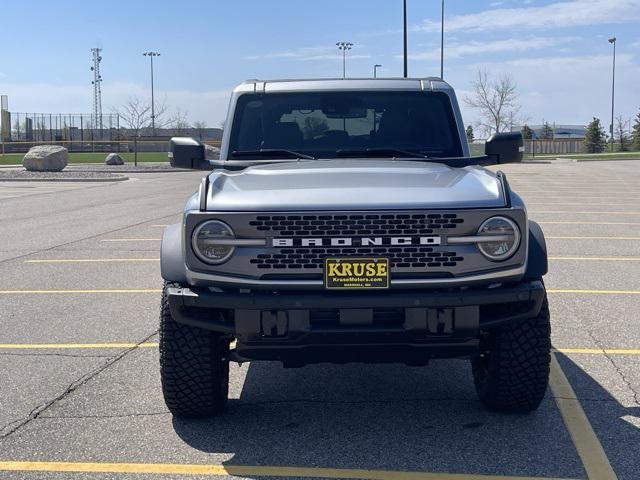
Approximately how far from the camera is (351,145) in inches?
232

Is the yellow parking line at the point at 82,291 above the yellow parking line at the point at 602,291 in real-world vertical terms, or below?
below

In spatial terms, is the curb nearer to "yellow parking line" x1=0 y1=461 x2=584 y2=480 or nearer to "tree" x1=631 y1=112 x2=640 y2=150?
"yellow parking line" x1=0 y1=461 x2=584 y2=480

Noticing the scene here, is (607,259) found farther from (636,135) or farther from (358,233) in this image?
(636,135)

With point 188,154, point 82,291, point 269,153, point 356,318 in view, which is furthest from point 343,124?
→ point 82,291

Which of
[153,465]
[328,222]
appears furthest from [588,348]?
[153,465]

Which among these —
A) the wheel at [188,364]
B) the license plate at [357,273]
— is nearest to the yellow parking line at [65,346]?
the wheel at [188,364]

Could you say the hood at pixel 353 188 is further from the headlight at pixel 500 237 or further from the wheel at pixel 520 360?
the wheel at pixel 520 360

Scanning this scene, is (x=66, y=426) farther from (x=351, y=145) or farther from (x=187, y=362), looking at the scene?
(x=351, y=145)

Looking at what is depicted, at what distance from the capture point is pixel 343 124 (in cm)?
596

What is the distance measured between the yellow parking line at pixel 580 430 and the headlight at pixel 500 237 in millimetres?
1051

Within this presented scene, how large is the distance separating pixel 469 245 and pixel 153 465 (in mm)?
1889

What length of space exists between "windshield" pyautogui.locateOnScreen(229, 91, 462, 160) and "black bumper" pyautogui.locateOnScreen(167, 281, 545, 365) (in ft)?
5.72

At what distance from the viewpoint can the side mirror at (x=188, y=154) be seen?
18.9 ft

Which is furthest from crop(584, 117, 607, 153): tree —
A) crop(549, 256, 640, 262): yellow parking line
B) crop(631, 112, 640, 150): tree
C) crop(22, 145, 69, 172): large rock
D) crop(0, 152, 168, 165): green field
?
crop(549, 256, 640, 262): yellow parking line
